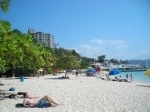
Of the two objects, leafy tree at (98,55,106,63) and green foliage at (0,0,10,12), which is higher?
leafy tree at (98,55,106,63)

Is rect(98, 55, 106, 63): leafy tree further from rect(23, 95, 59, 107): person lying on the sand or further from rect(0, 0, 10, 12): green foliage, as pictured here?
rect(0, 0, 10, 12): green foliage

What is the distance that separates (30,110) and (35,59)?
229 inches

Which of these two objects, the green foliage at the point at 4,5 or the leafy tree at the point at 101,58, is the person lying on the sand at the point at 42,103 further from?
the leafy tree at the point at 101,58

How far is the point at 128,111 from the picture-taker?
838 centimetres

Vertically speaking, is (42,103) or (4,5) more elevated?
(4,5)

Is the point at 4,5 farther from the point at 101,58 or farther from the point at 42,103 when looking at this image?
the point at 101,58

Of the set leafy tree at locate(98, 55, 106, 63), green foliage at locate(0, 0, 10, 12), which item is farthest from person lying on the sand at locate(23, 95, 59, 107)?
leafy tree at locate(98, 55, 106, 63)

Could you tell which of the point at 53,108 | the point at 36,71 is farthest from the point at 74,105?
the point at 36,71

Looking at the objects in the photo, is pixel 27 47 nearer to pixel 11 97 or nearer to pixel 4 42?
pixel 4 42

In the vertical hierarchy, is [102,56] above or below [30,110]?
above

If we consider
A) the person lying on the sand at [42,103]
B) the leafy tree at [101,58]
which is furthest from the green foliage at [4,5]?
the leafy tree at [101,58]

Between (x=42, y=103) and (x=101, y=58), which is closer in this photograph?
(x=42, y=103)

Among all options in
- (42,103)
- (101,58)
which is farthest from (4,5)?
(101,58)

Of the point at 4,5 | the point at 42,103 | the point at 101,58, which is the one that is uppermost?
the point at 101,58
